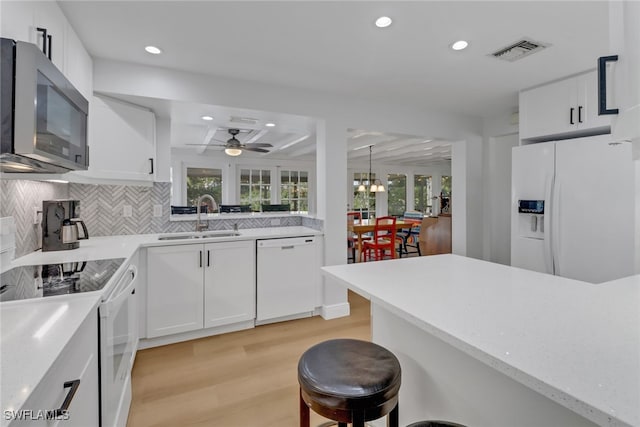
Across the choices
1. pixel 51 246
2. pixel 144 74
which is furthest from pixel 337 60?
pixel 51 246

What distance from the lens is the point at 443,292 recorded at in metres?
1.16

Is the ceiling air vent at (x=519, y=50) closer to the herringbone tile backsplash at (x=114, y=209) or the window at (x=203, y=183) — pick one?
the herringbone tile backsplash at (x=114, y=209)

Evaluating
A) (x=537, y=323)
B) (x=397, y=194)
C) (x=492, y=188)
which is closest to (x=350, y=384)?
(x=537, y=323)

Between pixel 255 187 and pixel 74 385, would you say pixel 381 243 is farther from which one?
pixel 74 385

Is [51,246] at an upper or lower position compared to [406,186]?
lower

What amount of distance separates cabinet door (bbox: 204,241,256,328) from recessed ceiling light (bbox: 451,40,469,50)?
2.36m

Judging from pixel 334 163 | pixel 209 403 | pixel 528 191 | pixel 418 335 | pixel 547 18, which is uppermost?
pixel 547 18

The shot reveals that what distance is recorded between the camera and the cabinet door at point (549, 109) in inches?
111

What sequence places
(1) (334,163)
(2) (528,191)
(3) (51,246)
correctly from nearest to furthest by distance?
(3) (51,246) → (2) (528,191) → (1) (334,163)

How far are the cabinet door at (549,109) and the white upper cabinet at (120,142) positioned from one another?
374 centimetres

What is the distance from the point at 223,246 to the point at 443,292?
6.99 feet

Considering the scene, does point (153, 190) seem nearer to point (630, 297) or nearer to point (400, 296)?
point (400, 296)

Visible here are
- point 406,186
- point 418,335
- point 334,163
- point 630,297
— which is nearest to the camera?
point 630,297

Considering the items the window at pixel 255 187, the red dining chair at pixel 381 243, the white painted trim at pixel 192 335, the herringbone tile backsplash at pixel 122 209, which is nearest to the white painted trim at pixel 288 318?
the white painted trim at pixel 192 335
